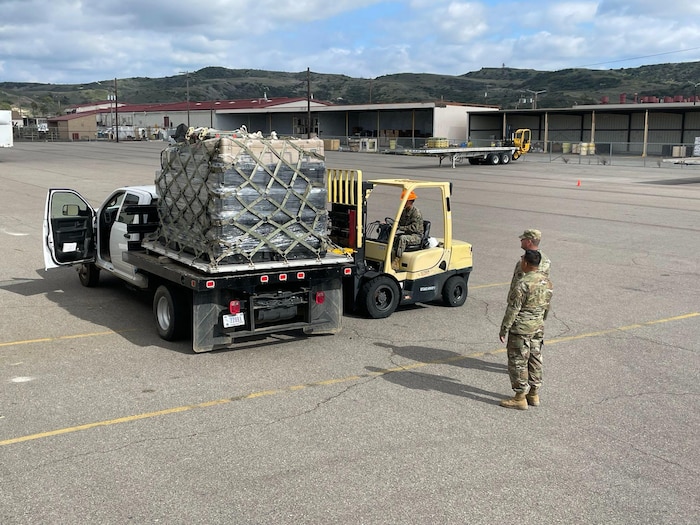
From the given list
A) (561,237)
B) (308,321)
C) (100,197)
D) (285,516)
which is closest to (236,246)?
(308,321)

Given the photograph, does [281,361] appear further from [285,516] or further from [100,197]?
[100,197]

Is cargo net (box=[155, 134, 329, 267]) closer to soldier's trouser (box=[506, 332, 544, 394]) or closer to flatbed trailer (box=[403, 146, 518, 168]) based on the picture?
soldier's trouser (box=[506, 332, 544, 394])

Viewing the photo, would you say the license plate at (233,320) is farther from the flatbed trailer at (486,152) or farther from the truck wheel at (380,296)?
the flatbed trailer at (486,152)

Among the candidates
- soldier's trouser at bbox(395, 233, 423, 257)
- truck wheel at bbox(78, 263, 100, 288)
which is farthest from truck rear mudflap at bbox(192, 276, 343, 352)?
truck wheel at bbox(78, 263, 100, 288)

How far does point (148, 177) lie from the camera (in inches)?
1432

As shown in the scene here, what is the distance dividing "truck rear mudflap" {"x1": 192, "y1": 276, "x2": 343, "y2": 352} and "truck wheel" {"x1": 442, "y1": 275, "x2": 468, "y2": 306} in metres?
2.36

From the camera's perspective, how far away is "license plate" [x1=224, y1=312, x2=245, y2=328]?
27.3 ft

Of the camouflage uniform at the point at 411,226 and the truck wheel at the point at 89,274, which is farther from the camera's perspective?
the truck wheel at the point at 89,274

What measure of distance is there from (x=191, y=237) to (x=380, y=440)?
3906 millimetres

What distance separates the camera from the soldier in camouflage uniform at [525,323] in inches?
269

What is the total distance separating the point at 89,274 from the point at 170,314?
12.4ft

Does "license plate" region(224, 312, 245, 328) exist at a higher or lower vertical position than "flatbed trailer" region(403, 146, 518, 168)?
lower

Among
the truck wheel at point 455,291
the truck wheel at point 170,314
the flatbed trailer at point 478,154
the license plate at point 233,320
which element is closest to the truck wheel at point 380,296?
the truck wheel at point 455,291

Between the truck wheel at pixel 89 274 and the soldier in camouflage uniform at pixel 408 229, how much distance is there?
16.7ft
